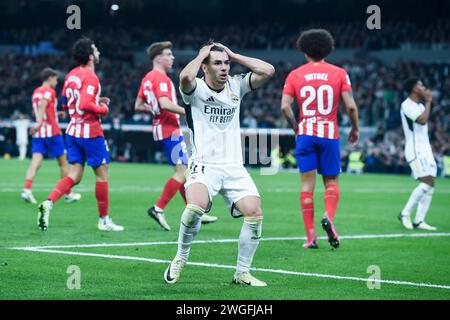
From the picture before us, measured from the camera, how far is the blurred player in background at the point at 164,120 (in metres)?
13.2

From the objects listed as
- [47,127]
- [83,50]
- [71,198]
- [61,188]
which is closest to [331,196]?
[61,188]

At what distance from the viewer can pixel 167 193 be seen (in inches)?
523

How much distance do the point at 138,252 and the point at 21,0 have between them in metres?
50.4

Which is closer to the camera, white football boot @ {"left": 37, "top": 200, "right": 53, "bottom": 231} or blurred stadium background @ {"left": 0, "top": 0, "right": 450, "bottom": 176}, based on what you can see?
white football boot @ {"left": 37, "top": 200, "right": 53, "bottom": 231}

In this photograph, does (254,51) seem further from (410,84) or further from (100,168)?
(100,168)

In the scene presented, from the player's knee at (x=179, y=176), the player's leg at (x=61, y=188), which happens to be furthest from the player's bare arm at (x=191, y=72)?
the player's knee at (x=179, y=176)

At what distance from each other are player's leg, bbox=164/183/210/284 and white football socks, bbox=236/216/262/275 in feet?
1.39

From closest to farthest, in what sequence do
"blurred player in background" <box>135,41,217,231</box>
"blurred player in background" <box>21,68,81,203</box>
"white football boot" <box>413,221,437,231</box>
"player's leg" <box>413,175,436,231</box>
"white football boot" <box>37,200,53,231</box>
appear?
"white football boot" <box>37,200,53,231</box> → "blurred player in background" <box>135,41,217,231</box> → "white football boot" <box>413,221,437,231</box> → "player's leg" <box>413,175,436,231</box> → "blurred player in background" <box>21,68,81,203</box>

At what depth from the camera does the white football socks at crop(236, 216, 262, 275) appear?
8344 millimetres

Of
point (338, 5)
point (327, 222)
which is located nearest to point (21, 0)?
point (338, 5)

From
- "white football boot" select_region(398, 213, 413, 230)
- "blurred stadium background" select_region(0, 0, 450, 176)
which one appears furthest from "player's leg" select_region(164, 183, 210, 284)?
"blurred stadium background" select_region(0, 0, 450, 176)

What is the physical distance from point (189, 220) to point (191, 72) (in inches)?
52.5

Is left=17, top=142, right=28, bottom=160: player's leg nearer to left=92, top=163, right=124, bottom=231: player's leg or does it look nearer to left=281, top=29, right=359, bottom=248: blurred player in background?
left=92, top=163, right=124, bottom=231: player's leg

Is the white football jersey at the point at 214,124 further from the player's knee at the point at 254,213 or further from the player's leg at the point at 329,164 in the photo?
the player's leg at the point at 329,164
